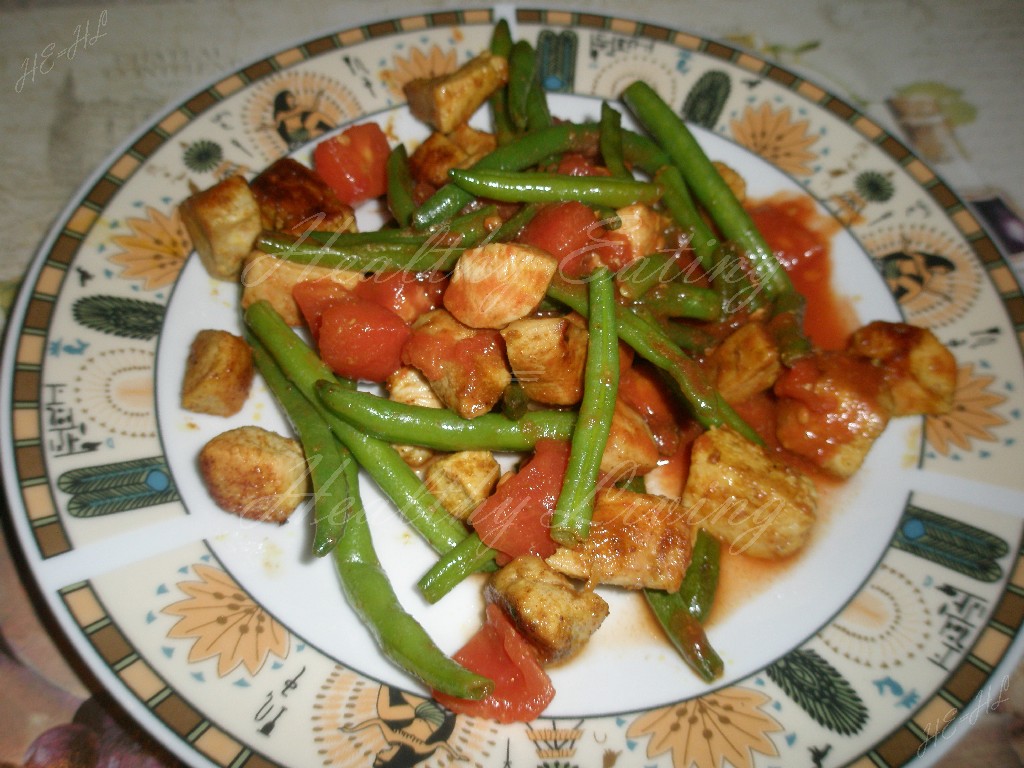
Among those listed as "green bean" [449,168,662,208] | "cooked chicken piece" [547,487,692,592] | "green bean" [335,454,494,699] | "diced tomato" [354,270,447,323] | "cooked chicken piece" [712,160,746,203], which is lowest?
"green bean" [335,454,494,699]

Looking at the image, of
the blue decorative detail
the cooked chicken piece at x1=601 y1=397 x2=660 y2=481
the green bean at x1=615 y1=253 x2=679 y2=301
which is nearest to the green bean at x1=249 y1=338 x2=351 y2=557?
the cooked chicken piece at x1=601 y1=397 x2=660 y2=481

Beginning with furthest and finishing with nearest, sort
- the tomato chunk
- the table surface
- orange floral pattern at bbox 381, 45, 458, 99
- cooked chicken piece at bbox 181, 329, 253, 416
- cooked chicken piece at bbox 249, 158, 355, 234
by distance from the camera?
the table surface
orange floral pattern at bbox 381, 45, 458, 99
cooked chicken piece at bbox 249, 158, 355, 234
the tomato chunk
cooked chicken piece at bbox 181, 329, 253, 416

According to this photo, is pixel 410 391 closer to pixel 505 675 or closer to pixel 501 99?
pixel 505 675

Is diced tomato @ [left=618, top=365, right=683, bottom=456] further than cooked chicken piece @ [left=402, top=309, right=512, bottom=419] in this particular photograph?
Yes

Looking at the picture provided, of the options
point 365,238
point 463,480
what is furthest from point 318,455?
point 365,238

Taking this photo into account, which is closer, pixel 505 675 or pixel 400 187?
pixel 505 675

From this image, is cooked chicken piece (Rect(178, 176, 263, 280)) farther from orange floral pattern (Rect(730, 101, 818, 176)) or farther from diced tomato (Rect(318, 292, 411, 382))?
orange floral pattern (Rect(730, 101, 818, 176))
